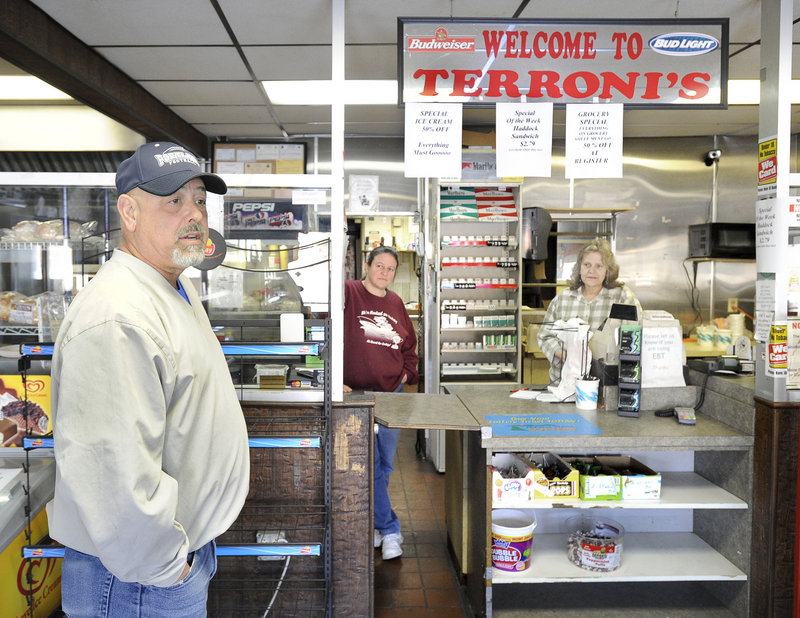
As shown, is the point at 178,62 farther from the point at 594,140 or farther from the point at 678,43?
the point at 678,43

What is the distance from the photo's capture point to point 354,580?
118 inches

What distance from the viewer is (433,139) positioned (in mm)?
3227

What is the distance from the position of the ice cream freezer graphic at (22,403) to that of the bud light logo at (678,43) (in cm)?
336

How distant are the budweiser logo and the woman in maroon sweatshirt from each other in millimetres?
1297

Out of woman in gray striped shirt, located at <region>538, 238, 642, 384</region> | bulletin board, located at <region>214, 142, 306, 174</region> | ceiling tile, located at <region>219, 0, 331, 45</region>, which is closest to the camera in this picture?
ceiling tile, located at <region>219, 0, 331, 45</region>

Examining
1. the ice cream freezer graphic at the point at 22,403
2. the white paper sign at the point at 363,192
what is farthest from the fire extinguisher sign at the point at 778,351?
the white paper sign at the point at 363,192

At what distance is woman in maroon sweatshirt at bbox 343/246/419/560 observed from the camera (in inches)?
158

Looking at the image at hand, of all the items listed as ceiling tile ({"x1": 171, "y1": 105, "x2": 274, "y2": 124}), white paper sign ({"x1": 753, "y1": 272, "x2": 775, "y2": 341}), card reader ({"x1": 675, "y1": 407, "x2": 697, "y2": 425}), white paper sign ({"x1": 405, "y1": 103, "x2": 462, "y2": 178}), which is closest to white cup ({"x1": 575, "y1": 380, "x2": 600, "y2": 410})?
card reader ({"x1": 675, "y1": 407, "x2": 697, "y2": 425})

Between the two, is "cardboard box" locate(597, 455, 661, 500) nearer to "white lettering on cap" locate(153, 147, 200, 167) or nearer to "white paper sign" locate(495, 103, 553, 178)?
"white paper sign" locate(495, 103, 553, 178)

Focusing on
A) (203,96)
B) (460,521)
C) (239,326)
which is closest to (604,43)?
(239,326)

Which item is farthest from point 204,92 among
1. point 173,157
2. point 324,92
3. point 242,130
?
point 173,157

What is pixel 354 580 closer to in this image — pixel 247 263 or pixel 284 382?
pixel 284 382

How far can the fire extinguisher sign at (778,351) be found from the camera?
296cm

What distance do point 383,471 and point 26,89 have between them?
13.6ft
